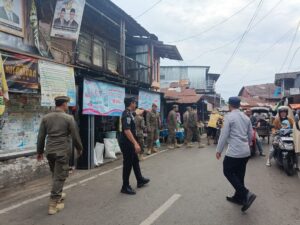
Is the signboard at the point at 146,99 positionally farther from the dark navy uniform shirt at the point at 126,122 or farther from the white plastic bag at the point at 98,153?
the dark navy uniform shirt at the point at 126,122

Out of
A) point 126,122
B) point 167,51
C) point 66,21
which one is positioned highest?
point 167,51

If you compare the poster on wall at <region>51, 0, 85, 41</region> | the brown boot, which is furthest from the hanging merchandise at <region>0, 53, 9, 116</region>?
the poster on wall at <region>51, 0, 85, 41</region>

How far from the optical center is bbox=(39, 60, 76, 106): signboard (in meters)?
6.97

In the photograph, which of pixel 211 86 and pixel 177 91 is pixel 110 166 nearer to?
pixel 177 91

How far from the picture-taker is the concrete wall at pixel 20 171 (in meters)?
6.34

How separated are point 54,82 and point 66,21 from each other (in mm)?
2481

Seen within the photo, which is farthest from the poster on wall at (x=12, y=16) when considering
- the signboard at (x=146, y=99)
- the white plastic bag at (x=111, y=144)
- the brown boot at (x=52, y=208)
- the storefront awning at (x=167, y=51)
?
the storefront awning at (x=167, y=51)

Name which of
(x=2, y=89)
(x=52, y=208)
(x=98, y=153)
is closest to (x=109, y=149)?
(x=98, y=153)

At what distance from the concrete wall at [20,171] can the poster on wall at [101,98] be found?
2.05 m

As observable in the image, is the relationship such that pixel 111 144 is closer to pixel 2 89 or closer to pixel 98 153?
pixel 98 153

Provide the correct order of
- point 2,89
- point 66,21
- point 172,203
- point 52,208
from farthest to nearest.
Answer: point 66,21
point 2,89
point 172,203
point 52,208

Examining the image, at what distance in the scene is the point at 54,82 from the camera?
7320mm

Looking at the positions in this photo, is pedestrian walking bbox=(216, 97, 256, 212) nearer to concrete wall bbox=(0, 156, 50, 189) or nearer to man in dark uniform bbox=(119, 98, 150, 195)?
man in dark uniform bbox=(119, 98, 150, 195)

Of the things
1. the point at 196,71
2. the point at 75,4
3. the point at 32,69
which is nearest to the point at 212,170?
the point at 32,69
